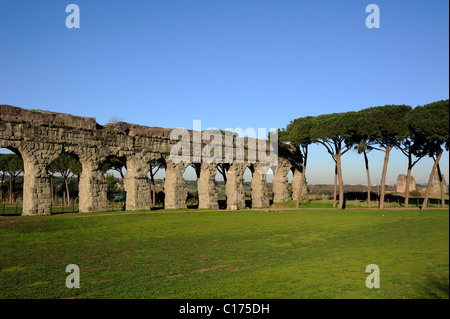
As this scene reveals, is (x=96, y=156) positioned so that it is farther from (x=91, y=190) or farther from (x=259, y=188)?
(x=259, y=188)

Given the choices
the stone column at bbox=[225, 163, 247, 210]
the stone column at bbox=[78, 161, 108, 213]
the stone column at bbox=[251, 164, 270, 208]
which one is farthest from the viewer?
the stone column at bbox=[251, 164, 270, 208]

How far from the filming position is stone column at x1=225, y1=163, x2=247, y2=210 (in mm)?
32438

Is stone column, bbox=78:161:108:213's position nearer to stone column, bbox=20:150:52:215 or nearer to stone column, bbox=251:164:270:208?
stone column, bbox=20:150:52:215

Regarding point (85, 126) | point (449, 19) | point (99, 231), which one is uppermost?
point (85, 126)

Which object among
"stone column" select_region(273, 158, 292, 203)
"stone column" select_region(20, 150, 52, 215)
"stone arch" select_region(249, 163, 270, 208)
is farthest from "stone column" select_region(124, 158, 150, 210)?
"stone column" select_region(273, 158, 292, 203)

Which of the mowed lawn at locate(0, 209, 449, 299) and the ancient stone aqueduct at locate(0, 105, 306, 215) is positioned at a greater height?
the ancient stone aqueduct at locate(0, 105, 306, 215)

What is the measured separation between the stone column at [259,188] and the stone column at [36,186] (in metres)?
18.9

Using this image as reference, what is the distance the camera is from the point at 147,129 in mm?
28406

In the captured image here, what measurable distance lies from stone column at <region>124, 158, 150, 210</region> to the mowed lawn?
11154 millimetres

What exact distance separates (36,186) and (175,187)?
10077 mm

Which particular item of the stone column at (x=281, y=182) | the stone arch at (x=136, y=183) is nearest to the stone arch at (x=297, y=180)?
the stone column at (x=281, y=182)
